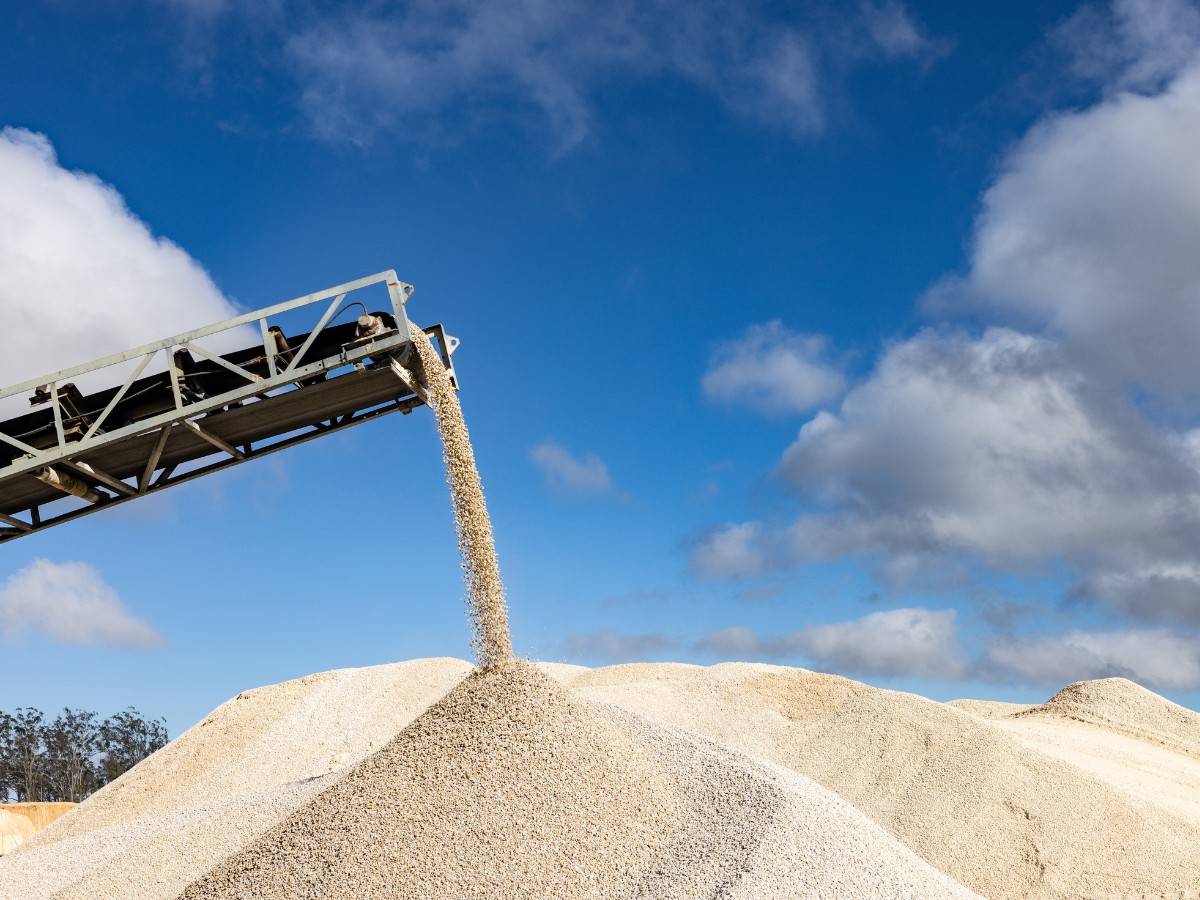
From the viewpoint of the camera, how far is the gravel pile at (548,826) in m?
5.69

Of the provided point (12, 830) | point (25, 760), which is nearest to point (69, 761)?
point (25, 760)

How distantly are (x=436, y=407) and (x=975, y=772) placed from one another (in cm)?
628

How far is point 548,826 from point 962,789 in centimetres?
510

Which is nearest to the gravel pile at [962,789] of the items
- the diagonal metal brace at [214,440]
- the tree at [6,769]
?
the diagonal metal brace at [214,440]

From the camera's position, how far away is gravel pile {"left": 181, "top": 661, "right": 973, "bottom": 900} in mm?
5691

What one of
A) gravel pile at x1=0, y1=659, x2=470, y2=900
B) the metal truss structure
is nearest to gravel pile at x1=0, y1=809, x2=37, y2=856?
gravel pile at x1=0, y1=659, x2=470, y2=900

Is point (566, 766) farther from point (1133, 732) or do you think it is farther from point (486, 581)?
point (1133, 732)

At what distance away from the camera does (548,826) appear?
601 cm

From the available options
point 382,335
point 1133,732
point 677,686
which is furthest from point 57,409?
point 1133,732

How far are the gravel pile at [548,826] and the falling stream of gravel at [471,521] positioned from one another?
259 mm

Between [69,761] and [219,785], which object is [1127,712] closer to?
[219,785]

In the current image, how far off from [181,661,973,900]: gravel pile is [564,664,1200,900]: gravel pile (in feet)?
7.96

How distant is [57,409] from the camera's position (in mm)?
6805

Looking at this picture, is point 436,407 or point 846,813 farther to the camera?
point 436,407
